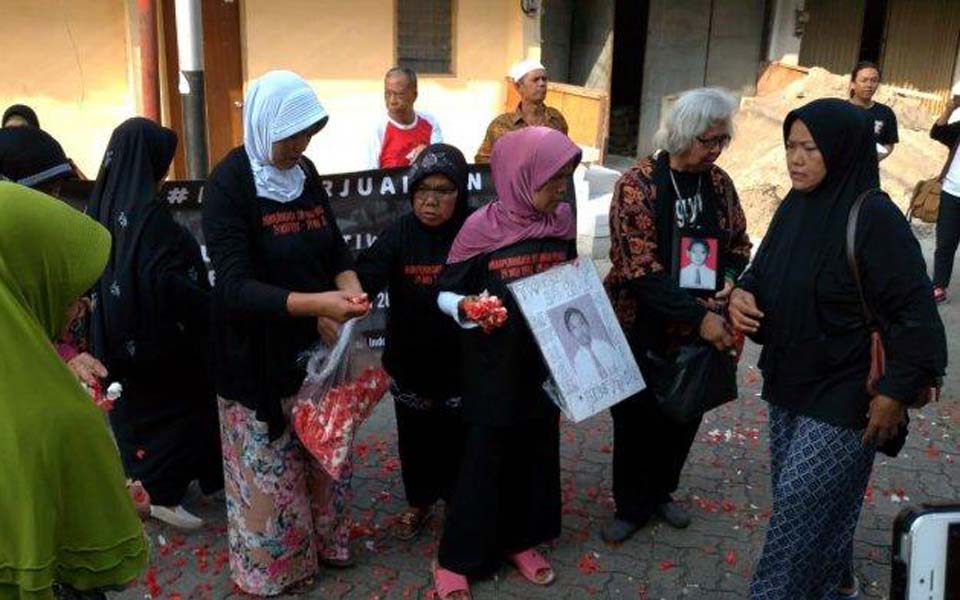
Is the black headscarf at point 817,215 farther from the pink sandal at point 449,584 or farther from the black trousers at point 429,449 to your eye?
the pink sandal at point 449,584

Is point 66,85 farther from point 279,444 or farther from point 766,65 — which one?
point 766,65

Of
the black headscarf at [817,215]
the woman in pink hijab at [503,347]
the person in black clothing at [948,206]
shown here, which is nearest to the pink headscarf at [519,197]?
the woman in pink hijab at [503,347]

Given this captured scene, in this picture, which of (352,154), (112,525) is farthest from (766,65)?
(112,525)

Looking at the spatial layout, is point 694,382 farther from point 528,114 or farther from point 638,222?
point 528,114

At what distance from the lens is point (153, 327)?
3.77 meters

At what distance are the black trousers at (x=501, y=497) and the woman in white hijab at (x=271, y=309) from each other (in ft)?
1.84

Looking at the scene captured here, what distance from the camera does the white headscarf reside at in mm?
2998

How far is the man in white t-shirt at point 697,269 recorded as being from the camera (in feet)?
12.0

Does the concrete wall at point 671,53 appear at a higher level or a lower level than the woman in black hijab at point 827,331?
higher

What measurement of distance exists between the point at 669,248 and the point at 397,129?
271 cm

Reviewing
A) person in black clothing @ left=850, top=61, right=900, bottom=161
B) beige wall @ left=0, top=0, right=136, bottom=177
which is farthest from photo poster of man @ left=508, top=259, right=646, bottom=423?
beige wall @ left=0, top=0, right=136, bottom=177

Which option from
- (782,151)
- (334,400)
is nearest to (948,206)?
(782,151)

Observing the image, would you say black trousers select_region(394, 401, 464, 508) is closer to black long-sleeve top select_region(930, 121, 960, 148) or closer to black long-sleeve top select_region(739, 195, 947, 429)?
black long-sleeve top select_region(739, 195, 947, 429)

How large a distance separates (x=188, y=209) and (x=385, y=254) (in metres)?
1.78
